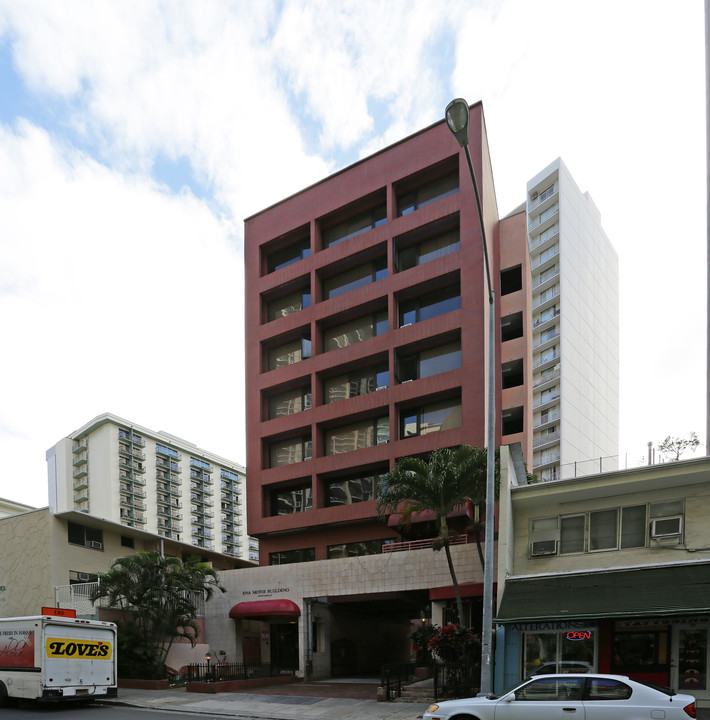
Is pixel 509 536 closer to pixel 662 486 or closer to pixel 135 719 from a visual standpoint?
pixel 662 486

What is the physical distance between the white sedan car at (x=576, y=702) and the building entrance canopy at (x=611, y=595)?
5.11m

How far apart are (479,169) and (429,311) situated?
350 inches

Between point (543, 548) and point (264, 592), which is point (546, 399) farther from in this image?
point (543, 548)

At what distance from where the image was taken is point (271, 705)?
67.6 ft

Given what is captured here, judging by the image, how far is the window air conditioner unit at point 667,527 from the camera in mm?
18078

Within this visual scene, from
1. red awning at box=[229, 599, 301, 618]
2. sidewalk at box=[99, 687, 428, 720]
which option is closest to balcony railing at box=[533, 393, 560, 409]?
red awning at box=[229, 599, 301, 618]

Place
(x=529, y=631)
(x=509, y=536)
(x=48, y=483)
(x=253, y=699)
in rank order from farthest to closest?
(x=48, y=483)
(x=253, y=699)
(x=509, y=536)
(x=529, y=631)

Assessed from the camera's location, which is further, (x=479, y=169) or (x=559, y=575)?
(x=479, y=169)

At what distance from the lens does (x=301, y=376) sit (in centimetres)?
4106

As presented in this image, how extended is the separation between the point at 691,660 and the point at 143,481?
109949mm

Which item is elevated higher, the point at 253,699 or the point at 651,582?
the point at 651,582

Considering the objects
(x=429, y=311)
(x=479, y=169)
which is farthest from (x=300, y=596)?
(x=479, y=169)

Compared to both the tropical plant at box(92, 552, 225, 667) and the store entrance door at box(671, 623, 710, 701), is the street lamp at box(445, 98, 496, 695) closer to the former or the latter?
the store entrance door at box(671, 623, 710, 701)

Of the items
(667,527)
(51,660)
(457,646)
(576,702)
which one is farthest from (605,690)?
(51,660)
